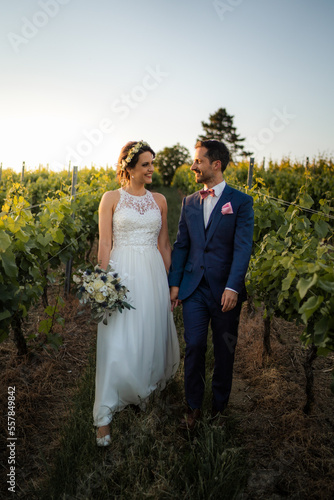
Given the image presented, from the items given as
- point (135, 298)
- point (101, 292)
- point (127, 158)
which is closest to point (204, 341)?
point (135, 298)

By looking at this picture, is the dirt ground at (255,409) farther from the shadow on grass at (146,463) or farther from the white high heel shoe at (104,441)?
the white high heel shoe at (104,441)

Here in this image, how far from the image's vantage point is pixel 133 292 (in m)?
2.89

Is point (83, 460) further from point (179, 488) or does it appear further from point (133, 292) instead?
point (133, 292)

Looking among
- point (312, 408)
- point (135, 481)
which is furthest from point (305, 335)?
point (135, 481)

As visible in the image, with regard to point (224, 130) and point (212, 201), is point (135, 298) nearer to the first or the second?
point (212, 201)

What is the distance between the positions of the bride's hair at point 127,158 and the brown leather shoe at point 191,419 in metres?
1.86

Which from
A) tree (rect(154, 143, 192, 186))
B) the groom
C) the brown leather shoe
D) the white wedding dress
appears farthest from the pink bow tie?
tree (rect(154, 143, 192, 186))

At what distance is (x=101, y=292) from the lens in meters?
2.54

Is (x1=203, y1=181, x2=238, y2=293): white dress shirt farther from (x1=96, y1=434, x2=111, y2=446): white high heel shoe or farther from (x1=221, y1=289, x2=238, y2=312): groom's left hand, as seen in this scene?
(x1=96, y1=434, x2=111, y2=446): white high heel shoe

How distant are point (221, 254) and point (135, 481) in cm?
148

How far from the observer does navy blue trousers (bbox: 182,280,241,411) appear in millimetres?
2682

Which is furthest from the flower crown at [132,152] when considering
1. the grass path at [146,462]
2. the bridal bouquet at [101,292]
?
the grass path at [146,462]

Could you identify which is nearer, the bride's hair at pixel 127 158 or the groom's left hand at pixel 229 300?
the groom's left hand at pixel 229 300

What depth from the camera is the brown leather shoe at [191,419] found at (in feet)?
8.63
